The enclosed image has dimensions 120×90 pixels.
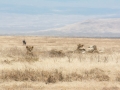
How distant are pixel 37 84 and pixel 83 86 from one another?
2.20m

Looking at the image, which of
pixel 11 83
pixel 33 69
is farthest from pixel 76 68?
pixel 11 83

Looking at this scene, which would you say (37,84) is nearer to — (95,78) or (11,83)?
(11,83)

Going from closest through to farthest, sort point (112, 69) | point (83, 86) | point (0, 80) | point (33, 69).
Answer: point (83, 86), point (0, 80), point (33, 69), point (112, 69)

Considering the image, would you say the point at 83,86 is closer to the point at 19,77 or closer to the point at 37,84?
the point at 37,84

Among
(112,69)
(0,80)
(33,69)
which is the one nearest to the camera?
(0,80)

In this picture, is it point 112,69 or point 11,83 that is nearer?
point 11,83

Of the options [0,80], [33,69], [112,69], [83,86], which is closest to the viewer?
[83,86]

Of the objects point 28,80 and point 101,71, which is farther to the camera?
point 101,71

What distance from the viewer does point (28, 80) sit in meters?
17.0

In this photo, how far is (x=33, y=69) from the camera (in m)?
18.0

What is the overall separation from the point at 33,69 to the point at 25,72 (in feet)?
1.97

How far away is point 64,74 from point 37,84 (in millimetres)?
2177

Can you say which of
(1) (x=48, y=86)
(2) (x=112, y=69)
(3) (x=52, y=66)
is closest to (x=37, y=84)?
(1) (x=48, y=86)

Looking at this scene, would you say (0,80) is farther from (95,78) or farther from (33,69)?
(95,78)
